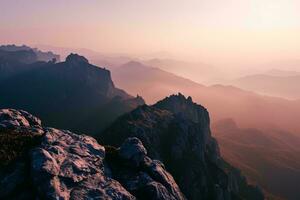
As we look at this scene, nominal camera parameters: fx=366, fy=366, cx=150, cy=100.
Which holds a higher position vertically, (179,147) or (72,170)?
(72,170)

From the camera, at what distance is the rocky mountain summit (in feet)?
138

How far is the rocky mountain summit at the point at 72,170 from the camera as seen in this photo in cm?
4216

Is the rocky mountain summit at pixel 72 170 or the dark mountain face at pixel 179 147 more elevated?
the rocky mountain summit at pixel 72 170

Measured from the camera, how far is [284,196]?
7805 inches

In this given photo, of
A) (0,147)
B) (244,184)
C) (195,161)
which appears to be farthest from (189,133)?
(0,147)

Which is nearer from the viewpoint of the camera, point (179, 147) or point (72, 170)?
point (72, 170)

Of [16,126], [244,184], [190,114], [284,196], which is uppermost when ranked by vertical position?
[16,126]

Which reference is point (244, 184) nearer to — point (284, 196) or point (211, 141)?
point (211, 141)

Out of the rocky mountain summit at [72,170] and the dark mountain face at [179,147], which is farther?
the dark mountain face at [179,147]

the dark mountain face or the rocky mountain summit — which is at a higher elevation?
the rocky mountain summit

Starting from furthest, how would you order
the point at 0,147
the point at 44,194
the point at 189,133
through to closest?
the point at 189,133 < the point at 0,147 < the point at 44,194

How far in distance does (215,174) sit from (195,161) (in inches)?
378

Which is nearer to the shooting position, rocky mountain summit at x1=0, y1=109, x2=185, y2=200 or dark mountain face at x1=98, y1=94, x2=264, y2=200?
rocky mountain summit at x1=0, y1=109, x2=185, y2=200

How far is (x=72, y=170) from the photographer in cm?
4588
